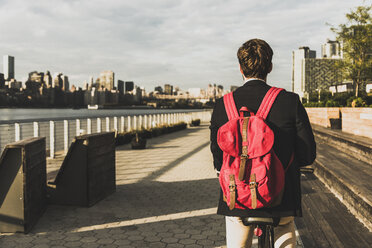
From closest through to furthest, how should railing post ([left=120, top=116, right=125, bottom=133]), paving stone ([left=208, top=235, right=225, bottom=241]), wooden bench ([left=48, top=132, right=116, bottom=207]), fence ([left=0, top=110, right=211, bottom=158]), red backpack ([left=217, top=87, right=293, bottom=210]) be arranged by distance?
1. red backpack ([left=217, top=87, right=293, bottom=210])
2. paving stone ([left=208, top=235, right=225, bottom=241])
3. wooden bench ([left=48, top=132, right=116, bottom=207])
4. fence ([left=0, top=110, right=211, bottom=158])
5. railing post ([left=120, top=116, right=125, bottom=133])

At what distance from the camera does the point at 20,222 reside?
4578 mm

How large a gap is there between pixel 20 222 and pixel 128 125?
1490 cm

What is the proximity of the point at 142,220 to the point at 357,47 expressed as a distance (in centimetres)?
2338

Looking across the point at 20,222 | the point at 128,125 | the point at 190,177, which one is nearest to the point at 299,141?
the point at 20,222

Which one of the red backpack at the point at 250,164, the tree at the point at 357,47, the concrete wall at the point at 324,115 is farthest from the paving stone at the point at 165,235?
the tree at the point at 357,47

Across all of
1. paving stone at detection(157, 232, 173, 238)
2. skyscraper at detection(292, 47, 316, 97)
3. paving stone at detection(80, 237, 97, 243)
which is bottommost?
paving stone at detection(80, 237, 97, 243)

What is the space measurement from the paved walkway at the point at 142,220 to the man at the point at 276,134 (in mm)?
2190

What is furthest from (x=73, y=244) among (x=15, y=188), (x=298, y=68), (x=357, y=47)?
(x=298, y=68)

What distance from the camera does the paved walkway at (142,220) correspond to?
14.2 feet

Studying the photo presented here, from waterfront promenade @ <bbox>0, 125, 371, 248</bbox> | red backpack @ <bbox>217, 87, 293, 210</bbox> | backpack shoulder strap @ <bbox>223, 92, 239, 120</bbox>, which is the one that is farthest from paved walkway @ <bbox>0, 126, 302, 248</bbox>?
backpack shoulder strap @ <bbox>223, 92, 239, 120</bbox>

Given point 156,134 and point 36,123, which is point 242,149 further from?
point 156,134

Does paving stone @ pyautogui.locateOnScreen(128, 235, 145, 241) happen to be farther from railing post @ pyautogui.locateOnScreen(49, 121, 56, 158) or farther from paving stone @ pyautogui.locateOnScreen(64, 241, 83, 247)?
railing post @ pyautogui.locateOnScreen(49, 121, 56, 158)

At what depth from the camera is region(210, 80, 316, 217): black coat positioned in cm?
199

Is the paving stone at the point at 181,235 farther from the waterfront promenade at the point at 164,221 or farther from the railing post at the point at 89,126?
the railing post at the point at 89,126
